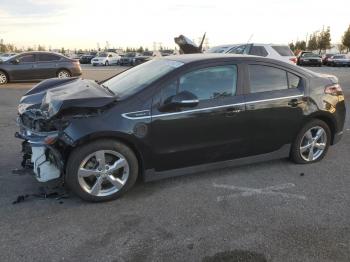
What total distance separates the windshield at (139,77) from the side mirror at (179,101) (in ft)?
1.10

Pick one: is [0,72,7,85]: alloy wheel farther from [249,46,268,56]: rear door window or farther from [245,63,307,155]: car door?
[245,63,307,155]: car door

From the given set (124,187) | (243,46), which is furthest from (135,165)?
(243,46)

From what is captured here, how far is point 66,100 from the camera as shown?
404 centimetres

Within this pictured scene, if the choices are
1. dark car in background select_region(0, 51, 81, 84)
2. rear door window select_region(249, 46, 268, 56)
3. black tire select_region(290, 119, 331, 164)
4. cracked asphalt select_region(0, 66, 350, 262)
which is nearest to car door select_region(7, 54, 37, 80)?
dark car in background select_region(0, 51, 81, 84)

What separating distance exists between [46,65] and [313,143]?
13.2m

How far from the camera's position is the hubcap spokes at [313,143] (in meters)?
5.34

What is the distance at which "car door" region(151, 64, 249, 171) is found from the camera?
4344 millimetres

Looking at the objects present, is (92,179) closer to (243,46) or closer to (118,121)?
(118,121)

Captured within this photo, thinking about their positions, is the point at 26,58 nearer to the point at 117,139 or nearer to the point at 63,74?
the point at 63,74

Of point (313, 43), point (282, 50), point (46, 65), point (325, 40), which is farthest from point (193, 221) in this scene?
point (313, 43)

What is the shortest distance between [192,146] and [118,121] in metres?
0.94

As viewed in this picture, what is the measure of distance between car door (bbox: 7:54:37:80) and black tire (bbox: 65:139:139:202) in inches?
515

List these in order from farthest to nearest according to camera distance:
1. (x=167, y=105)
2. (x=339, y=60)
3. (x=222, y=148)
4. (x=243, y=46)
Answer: (x=339, y=60) → (x=243, y=46) → (x=222, y=148) → (x=167, y=105)

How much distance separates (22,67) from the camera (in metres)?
15.9
